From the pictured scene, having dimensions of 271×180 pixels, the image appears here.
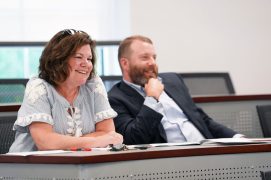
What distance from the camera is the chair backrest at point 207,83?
5.17 m

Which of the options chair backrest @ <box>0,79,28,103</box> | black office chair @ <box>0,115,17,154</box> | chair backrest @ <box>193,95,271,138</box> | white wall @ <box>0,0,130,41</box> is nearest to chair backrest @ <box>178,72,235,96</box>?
chair backrest @ <box>193,95,271,138</box>

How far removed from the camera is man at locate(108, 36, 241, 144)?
3.75 m

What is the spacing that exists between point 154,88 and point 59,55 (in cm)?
79

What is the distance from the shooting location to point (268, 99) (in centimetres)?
468

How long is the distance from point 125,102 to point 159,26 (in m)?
2.93

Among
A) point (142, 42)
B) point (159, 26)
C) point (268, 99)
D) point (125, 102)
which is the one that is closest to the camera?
point (125, 102)

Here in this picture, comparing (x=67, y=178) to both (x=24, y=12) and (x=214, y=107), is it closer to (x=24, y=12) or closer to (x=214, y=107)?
(x=214, y=107)

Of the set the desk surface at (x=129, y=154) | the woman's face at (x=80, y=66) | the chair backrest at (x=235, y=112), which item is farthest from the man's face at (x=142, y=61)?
the desk surface at (x=129, y=154)

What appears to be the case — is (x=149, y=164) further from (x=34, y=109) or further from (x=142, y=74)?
(x=142, y=74)

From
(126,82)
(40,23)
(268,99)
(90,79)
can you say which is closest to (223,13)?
(40,23)

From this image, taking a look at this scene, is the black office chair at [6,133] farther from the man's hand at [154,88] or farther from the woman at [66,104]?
the man's hand at [154,88]

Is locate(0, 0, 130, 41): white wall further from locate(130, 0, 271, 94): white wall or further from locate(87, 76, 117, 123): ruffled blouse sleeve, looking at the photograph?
locate(87, 76, 117, 123): ruffled blouse sleeve

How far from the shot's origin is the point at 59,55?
335 cm

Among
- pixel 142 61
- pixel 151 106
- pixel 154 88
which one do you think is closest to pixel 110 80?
pixel 142 61
